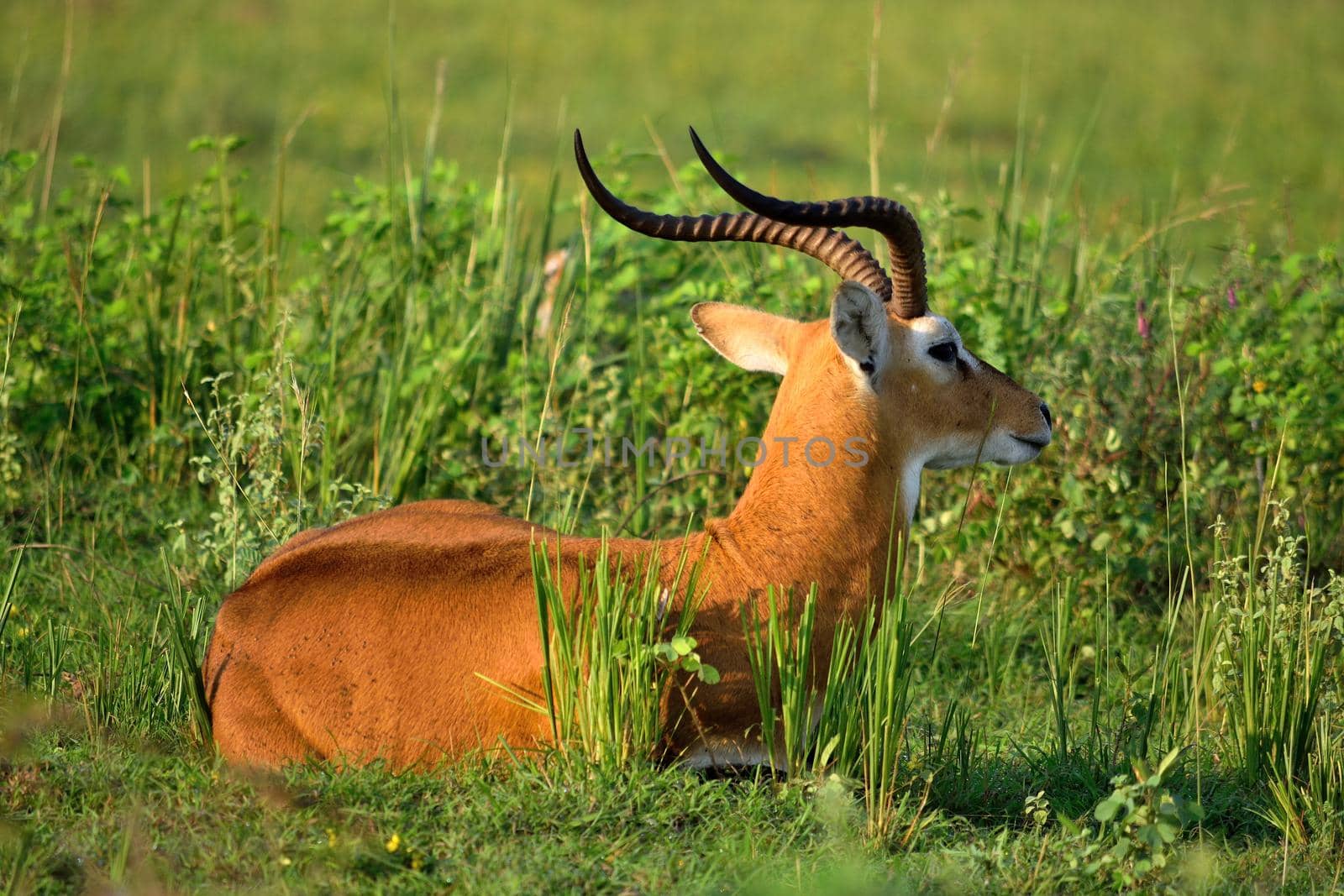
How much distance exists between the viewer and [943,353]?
4.38 meters

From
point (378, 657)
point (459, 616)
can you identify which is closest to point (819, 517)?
point (459, 616)

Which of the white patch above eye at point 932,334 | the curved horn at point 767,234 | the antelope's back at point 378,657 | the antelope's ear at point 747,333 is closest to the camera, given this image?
the antelope's back at point 378,657

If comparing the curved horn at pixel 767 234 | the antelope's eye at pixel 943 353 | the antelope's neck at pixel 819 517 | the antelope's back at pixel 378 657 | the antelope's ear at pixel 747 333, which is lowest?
the antelope's back at pixel 378 657

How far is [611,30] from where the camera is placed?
1864 centimetres

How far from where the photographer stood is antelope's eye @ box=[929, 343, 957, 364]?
4359mm

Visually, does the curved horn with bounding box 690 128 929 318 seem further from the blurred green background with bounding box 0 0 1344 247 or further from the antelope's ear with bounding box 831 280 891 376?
the blurred green background with bounding box 0 0 1344 247

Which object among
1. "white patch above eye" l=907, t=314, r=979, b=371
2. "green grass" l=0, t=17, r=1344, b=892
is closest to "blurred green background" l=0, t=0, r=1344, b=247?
"green grass" l=0, t=17, r=1344, b=892

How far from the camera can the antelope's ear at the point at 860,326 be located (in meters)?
3.98

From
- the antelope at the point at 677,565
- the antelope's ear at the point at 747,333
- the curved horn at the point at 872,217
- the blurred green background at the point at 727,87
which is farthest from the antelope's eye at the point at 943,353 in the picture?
the blurred green background at the point at 727,87

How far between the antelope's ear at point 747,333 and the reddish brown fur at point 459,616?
494 millimetres

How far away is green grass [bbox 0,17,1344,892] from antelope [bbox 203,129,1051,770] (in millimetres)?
131

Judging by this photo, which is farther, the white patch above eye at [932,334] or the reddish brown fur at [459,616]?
the white patch above eye at [932,334]

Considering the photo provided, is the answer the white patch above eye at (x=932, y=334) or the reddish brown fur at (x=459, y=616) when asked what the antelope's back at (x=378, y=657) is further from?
the white patch above eye at (x=932, y=334)

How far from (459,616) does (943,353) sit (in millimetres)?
1628
